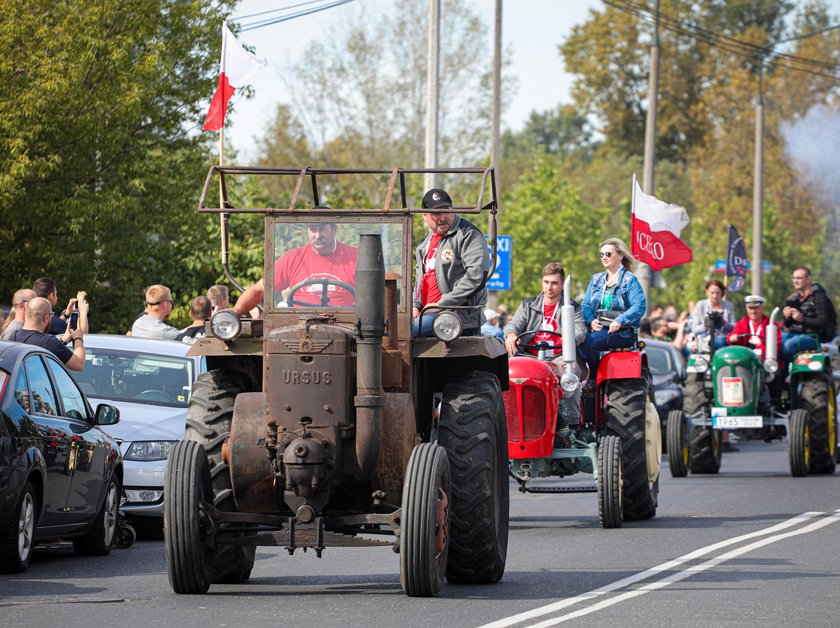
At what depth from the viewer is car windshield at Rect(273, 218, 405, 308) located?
10930mm

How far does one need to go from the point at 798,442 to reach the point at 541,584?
1016 centimetres

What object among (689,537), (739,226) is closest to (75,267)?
(689,537)

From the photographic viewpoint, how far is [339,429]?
1007cm

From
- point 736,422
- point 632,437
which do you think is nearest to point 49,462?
point 632,437

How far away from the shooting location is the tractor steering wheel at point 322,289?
10.9 m

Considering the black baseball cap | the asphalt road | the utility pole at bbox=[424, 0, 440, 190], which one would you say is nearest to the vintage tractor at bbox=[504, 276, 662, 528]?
the asphalt road

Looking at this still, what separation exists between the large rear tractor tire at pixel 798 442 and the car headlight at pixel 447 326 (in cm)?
1092

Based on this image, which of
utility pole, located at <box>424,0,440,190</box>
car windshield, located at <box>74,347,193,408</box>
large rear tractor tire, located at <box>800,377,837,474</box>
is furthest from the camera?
utility pole, located at <box>424,0,440,190</box>

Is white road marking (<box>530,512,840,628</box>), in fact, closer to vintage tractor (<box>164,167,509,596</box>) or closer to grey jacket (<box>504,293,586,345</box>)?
vintage tractor (<box>164,167,509,596</box>)

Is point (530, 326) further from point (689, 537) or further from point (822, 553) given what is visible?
point (822, 553)

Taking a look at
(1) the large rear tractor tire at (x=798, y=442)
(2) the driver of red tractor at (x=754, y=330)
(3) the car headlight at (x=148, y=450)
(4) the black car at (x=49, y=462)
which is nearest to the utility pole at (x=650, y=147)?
(2) the driver of red tractor at (x=754, y=330)

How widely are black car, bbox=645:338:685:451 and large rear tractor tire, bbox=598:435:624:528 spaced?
10335mm

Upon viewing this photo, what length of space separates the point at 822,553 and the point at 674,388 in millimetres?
12950

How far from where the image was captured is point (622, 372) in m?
15.5
